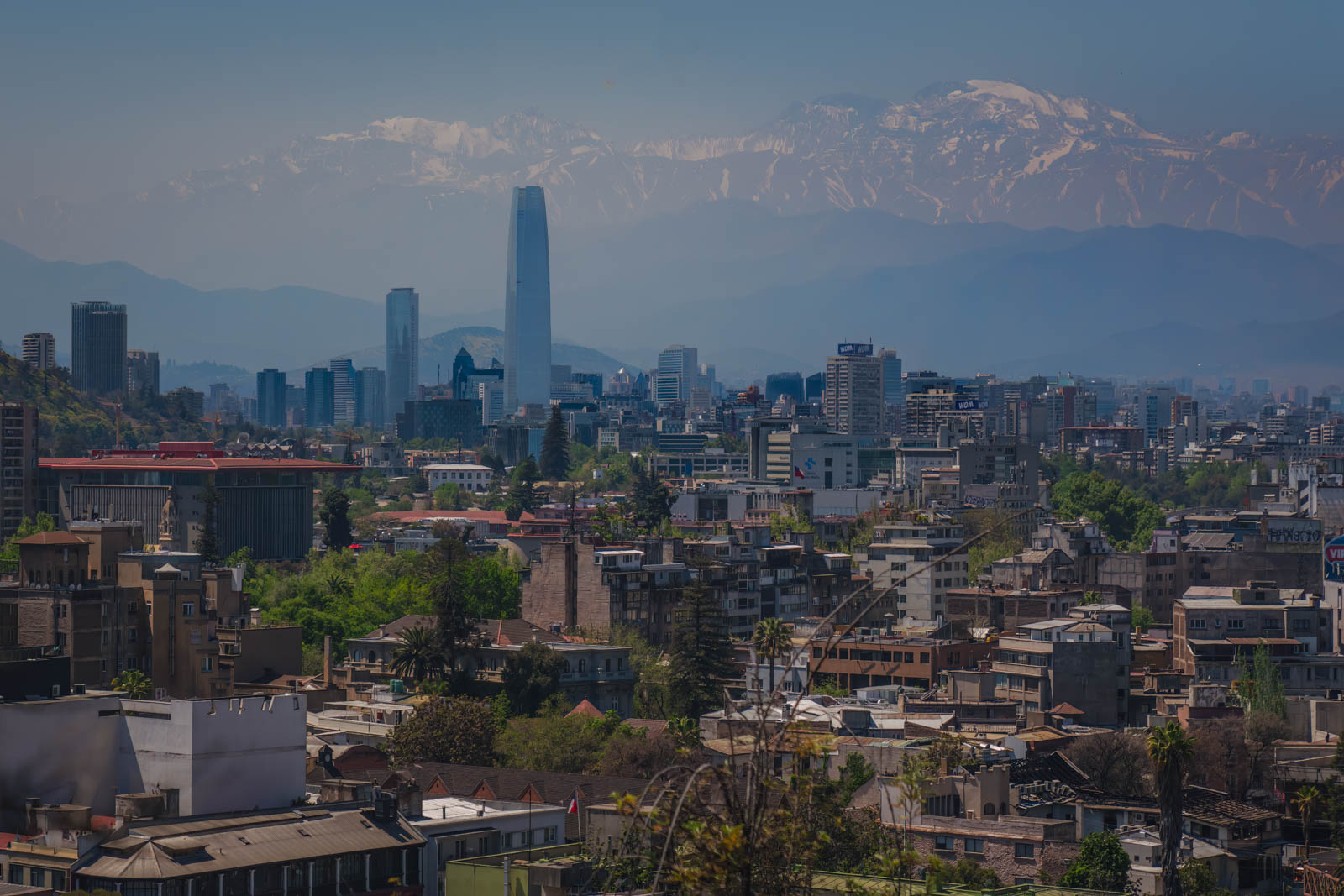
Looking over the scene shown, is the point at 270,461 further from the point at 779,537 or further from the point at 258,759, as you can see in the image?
the point at 258,759

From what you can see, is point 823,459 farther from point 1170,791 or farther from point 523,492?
point 1170,791

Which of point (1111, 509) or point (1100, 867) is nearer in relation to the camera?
point (1100, 867)

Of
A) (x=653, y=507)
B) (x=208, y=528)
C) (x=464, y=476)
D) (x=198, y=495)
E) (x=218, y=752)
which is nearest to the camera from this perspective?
(x=218, y=752)

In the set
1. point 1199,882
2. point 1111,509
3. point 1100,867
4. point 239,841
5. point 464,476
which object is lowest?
point 1199,882

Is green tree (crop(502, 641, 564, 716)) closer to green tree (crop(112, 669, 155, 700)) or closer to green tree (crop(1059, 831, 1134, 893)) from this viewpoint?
green tree (crop(112, 669, 155, 700))

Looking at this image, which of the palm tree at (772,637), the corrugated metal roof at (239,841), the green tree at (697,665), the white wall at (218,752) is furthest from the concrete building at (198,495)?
the corrugated metal roof at (239,841)

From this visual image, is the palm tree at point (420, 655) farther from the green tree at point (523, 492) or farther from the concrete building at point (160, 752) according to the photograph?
the green tree at point (523, 492)

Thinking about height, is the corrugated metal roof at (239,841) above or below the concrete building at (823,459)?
below

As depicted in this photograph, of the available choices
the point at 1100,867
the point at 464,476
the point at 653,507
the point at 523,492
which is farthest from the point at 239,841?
the point at 464,476
